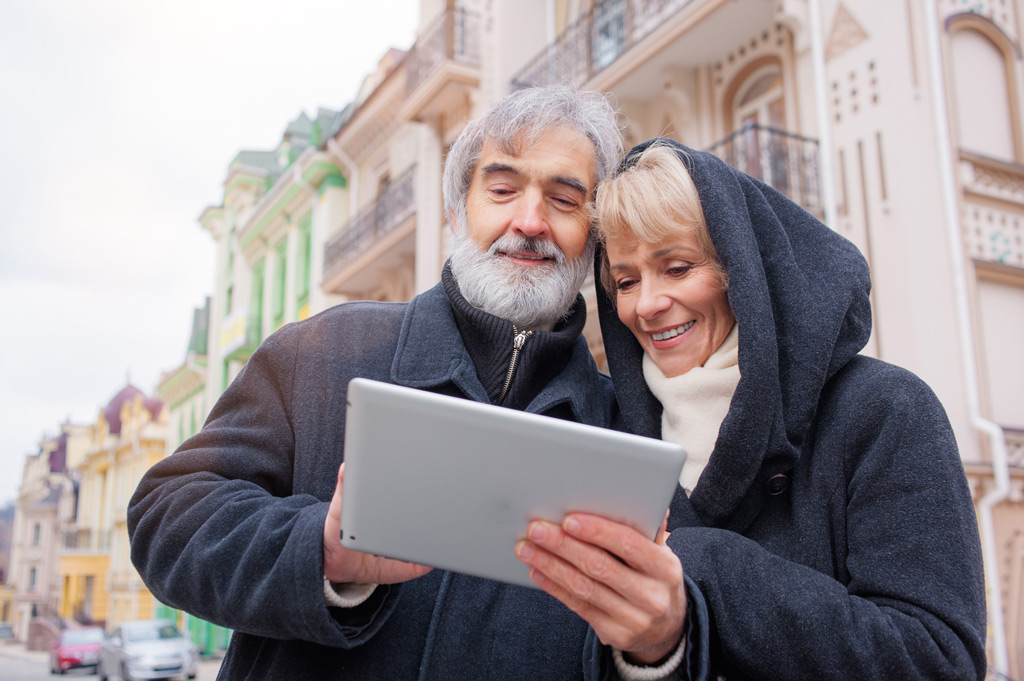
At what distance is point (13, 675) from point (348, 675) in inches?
1119

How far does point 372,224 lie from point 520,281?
43.0 ft

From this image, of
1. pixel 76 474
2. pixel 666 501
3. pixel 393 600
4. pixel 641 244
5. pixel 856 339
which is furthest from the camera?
pixel 76 474

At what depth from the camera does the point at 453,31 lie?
41.3 ft

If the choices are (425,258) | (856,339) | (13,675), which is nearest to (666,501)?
(856,339)

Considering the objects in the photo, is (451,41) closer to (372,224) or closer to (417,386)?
(372,224)

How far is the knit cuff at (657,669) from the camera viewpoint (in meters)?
1.53

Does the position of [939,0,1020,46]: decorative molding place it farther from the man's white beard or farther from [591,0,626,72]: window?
the man's white beard

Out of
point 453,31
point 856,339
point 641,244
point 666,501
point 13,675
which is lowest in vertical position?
point 13,675

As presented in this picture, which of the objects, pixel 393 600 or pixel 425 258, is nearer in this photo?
pixel 393 600

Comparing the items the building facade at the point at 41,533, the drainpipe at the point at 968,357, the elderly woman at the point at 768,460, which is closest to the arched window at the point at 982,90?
the drainpipe at the point at 968,357

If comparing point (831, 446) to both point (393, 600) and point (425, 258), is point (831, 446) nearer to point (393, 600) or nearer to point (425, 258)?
point (393, 600)

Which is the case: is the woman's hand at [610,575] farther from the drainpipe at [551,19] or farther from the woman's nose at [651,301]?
the drainpipe at [551,19]

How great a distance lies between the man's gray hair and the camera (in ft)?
8.04

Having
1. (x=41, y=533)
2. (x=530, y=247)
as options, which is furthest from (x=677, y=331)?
(x=41, y=533)
